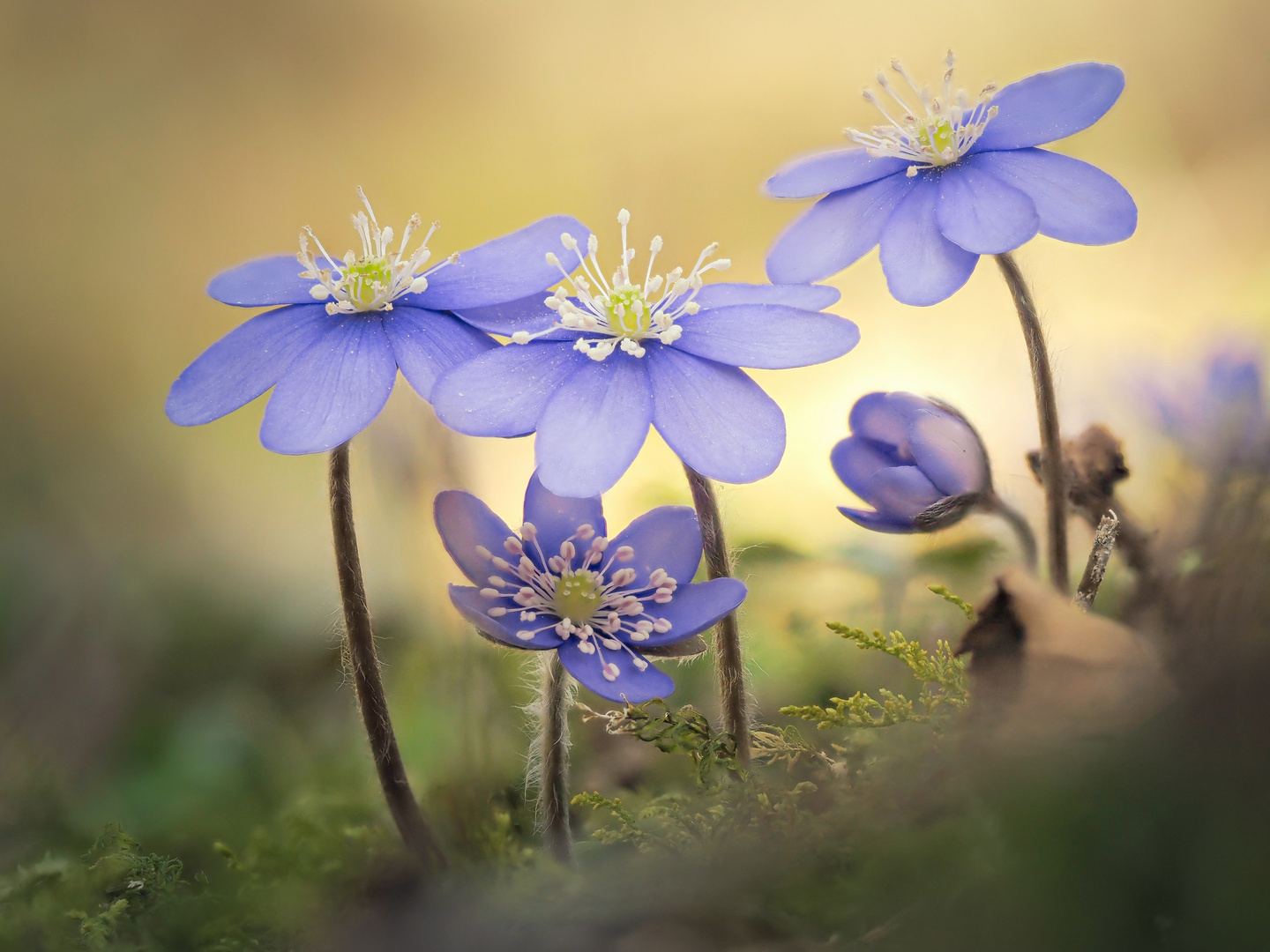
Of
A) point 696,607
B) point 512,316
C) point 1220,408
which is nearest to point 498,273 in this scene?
point 512,316

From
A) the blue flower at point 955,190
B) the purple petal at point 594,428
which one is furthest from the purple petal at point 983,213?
the purple petal at point 594,428

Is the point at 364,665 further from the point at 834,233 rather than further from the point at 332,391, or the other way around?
the point at 834,233

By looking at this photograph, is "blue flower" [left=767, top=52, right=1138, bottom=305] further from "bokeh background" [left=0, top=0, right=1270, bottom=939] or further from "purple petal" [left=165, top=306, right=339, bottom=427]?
"purple petal" [left=165, top=306, right=339, bottom=427]

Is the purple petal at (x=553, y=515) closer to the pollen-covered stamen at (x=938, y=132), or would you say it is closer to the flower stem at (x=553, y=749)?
the flower stem at (x=553, y=749)

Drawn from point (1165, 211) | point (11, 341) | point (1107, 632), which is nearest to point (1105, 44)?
point (1165, 211)

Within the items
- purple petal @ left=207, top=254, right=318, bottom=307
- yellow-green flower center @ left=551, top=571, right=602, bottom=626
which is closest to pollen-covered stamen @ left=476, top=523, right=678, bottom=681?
yellow-green flower center @ left=551, top=571, right=602, bottom=626
